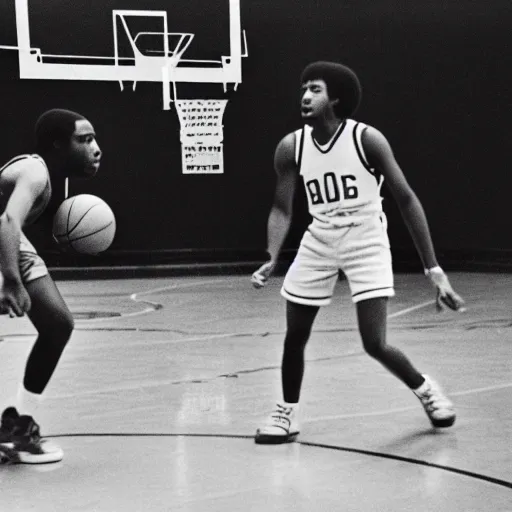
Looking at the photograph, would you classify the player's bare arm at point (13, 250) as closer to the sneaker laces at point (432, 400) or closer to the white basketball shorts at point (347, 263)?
the white basketball shorts at point (347, 263)

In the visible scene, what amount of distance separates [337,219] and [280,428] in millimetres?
968

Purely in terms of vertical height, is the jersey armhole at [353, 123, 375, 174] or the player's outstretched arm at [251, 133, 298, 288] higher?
the jersey armhole at [353, 123, 375, 174]

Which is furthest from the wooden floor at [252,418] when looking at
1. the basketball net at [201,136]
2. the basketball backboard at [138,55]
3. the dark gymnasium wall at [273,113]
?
the basketball backboard at [138,55]

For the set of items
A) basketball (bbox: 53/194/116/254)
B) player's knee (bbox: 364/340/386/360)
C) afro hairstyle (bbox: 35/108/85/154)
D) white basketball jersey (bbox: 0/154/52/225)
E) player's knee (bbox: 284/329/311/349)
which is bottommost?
player's knee (bbox: 364/340/386/360)

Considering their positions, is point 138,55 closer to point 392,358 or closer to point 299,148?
point 299,148

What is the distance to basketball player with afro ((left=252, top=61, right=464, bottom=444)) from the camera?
4.42 meters

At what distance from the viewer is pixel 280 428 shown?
448 centimetres

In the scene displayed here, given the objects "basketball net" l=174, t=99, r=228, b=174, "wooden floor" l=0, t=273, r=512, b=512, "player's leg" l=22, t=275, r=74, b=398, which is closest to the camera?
"wooden floor" l=0, t=273, r=512, b=512

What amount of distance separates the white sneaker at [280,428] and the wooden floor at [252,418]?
0.21ft

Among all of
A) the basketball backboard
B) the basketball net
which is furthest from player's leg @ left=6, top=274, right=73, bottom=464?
the basketball net

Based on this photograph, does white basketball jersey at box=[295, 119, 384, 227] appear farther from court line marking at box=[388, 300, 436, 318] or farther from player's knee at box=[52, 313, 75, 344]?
court line marking at box=[388, 300, 436, 318]

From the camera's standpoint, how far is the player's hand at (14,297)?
390 cm

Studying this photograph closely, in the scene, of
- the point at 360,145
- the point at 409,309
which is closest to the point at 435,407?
the point at 360,145

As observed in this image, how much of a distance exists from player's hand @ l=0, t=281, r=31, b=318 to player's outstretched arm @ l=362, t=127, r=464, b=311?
5.25ft
